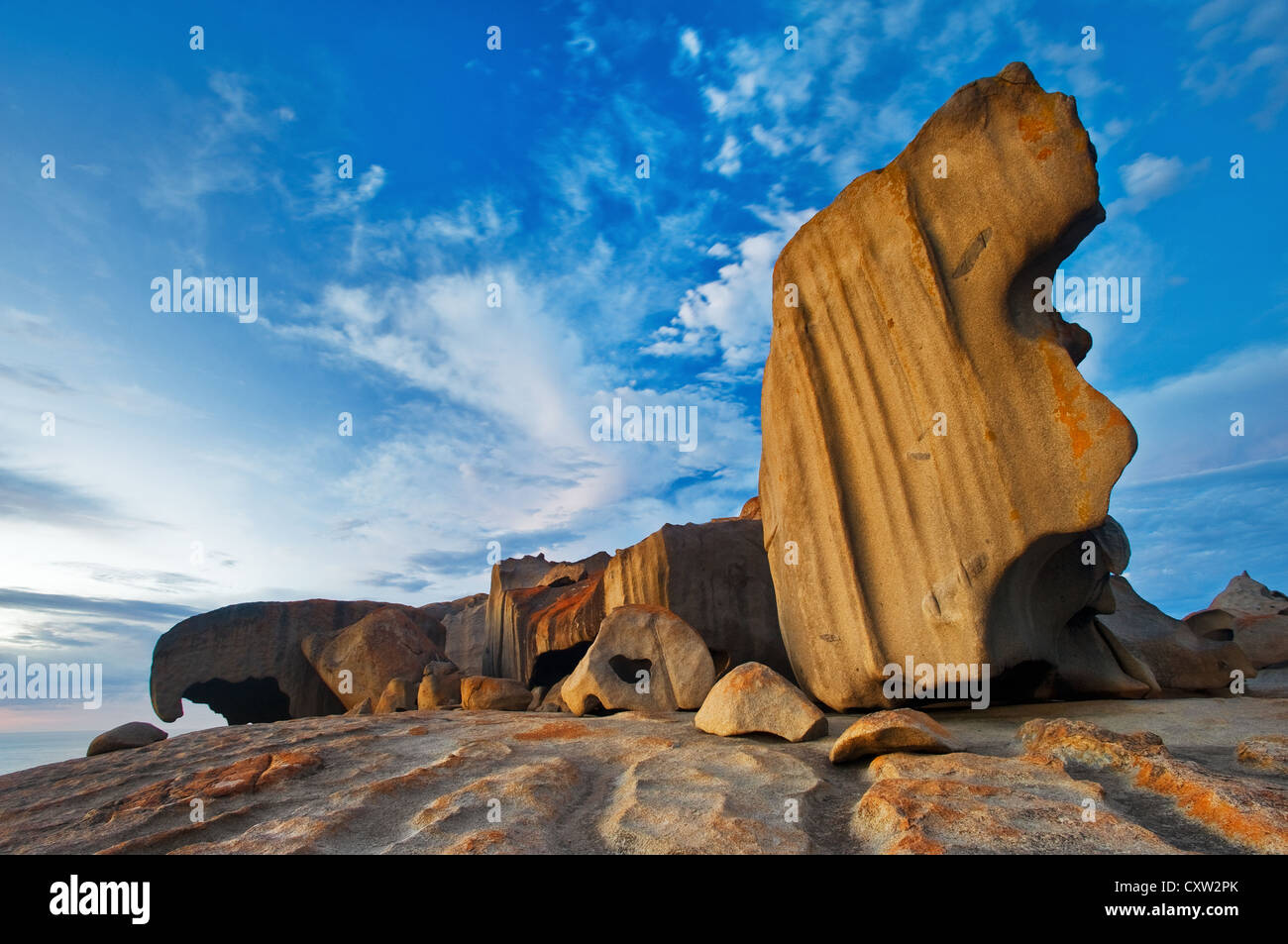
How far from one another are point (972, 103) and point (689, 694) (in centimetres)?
571

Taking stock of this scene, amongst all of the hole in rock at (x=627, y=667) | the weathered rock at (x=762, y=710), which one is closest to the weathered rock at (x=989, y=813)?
the weathered rock at (x=762, y=710)

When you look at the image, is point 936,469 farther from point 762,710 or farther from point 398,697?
point 398,697

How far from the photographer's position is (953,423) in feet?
18.7

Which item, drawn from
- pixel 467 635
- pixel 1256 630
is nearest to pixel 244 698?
pixel 467 635

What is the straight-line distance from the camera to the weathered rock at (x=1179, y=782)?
233cm

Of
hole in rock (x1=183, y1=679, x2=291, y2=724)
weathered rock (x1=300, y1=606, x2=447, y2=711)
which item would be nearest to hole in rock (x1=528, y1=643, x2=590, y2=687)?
weathered rock (x1=300, y1=606, x2=447, y2=711)

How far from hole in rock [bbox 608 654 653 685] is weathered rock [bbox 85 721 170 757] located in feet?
14.0

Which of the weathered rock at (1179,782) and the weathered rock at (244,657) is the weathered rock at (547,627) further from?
the weathered rock at (1179,782)

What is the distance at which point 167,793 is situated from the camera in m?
3.80

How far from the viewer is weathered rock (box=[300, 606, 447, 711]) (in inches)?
522

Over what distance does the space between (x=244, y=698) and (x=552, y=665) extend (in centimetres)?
785

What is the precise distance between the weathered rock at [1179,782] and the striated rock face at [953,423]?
6.25 ft
